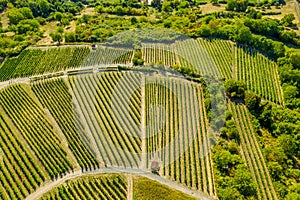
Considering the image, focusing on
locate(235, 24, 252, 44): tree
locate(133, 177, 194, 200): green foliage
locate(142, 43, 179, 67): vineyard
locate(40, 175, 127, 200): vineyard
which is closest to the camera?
locate(40, 175, 127, 200): vineyard

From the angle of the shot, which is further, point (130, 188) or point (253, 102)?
point (253, 102)

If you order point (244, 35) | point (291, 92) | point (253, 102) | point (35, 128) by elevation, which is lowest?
point (35, 128)

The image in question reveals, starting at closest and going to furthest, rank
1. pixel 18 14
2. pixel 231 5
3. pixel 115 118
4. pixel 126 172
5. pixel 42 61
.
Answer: pixel 126 172, pixel 115 118, pixel 42 61, pixel 18 14, pixel 231 5

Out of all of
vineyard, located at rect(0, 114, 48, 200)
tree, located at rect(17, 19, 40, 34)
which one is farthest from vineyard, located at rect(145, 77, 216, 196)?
tree, located at rect(17, 19, 40, 34)

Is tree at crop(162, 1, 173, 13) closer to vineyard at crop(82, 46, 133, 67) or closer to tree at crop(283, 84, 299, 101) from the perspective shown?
vineyard at crop(82, 46, 133, 67)

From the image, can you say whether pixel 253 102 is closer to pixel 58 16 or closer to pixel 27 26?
pixel 58 16

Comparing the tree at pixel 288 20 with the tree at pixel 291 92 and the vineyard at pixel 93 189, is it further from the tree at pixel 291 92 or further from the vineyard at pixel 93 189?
the vineyard at pixel 93 189

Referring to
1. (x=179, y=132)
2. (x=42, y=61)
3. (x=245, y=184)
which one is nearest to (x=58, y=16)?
(x=42, y=61)

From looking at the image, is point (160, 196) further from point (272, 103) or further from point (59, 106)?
point (272, 103)
